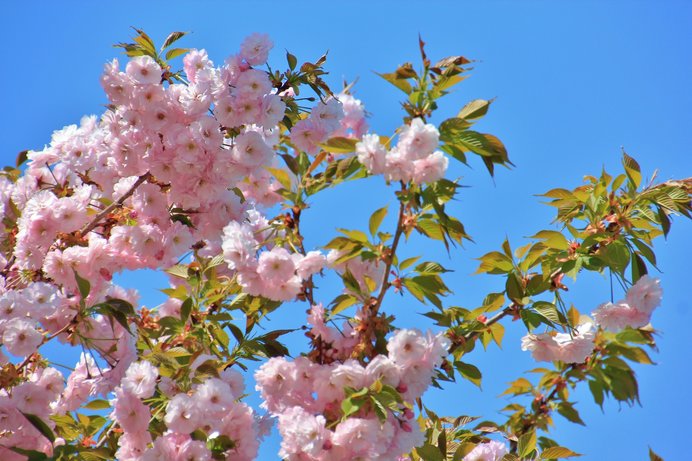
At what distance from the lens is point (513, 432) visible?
3021 mm

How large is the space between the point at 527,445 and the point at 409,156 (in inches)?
44.6

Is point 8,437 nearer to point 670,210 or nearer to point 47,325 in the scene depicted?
point 47,325

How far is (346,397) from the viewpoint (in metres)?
1.94

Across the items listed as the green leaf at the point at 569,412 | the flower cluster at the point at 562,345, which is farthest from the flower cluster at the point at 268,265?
the green leaf at the point at 569,412

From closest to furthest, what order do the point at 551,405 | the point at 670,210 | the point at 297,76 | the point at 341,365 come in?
the point at 341,365 < the point at 670,210 < the point at 297,76 < the point at 551,405

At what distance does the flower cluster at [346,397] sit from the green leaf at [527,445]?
1.98ft

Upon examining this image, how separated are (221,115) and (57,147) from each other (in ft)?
2.90

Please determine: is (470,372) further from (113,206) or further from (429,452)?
(113,206)

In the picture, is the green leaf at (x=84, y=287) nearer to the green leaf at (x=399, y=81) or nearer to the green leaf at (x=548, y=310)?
the green leaf at (x=399, y=81)

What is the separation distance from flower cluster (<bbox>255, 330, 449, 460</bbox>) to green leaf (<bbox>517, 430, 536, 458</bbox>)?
1.98 ft

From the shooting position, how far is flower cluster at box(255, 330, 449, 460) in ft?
6.19

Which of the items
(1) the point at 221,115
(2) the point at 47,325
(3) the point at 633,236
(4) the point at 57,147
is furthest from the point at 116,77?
(3) the point at 633,236

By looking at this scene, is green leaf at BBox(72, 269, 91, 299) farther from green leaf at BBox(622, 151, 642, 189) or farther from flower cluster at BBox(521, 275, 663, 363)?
green leaf at BBox(622, 151, 642, 189)

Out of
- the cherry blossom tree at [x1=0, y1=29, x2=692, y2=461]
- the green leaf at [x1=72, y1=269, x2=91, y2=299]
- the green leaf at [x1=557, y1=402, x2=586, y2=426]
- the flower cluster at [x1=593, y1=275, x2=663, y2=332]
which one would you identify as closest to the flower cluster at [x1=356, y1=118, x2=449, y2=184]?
the cherry blossom tree at [x1=0, y1=29, x2=692, y2=461]
